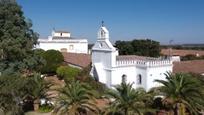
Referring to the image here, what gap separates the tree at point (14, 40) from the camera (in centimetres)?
3177

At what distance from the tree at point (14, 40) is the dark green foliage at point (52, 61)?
982 cm

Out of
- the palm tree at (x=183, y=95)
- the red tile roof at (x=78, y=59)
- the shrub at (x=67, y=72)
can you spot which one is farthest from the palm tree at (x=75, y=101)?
the red tile roof at (x=78, y=59)

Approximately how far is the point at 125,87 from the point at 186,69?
72.3 feet

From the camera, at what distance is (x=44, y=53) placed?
44.9m

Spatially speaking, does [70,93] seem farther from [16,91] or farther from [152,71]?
[152,71]

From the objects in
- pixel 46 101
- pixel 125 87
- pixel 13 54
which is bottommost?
pixel 46 101

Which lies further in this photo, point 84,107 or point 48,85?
point 48,85

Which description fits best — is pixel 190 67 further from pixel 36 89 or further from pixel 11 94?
pixel 11 94

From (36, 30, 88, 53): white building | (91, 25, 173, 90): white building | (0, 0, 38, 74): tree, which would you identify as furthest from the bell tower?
(36, 30, 88, 53): white building

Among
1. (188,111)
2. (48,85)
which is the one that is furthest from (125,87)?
(48,85)

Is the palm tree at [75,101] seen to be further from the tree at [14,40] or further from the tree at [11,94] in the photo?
the tree at [14,40]

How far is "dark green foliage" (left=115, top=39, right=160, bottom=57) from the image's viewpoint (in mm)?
61156

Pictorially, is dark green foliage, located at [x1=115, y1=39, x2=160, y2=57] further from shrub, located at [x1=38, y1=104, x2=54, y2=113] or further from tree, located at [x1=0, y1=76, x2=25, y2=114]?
tree, located at [x1=0, y1=76, x2=25, y2=114]

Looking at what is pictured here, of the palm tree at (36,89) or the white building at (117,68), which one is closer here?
the palm tree at (36,89)
